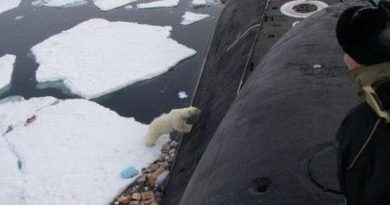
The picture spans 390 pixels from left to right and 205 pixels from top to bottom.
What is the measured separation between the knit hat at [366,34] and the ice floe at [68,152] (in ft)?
16.5

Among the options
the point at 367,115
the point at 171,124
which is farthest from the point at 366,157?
the point at 171,124

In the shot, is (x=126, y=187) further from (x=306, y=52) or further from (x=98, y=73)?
(x=98, y=73)

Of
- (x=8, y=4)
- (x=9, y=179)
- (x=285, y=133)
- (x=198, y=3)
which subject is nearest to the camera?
(x=285, y=133)

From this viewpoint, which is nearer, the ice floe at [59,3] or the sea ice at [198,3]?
the sea ice at [198,3]

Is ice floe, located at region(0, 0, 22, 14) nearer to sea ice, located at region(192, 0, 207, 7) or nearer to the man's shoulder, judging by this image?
sea ice, located at region(192, 0, 207, 7)

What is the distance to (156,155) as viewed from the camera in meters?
7.02

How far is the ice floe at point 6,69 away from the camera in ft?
33.7

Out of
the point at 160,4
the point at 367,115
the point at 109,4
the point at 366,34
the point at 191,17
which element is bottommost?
the point at 109,4

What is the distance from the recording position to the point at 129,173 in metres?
6.67

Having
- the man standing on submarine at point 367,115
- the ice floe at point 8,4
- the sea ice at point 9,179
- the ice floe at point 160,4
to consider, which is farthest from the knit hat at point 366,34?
the ice floe at point 8,4

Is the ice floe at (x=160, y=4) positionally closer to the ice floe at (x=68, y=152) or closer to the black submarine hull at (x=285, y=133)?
the ice floe at (x=68, y=152)

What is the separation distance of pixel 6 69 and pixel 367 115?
10431mm

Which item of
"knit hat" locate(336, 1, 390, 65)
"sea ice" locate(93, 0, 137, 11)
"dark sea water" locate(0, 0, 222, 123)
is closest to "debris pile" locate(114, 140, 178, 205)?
"dark sea water" locate(0, 0, 222, 123)

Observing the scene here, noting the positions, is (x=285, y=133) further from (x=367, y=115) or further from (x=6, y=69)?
(x=6, y=69)
